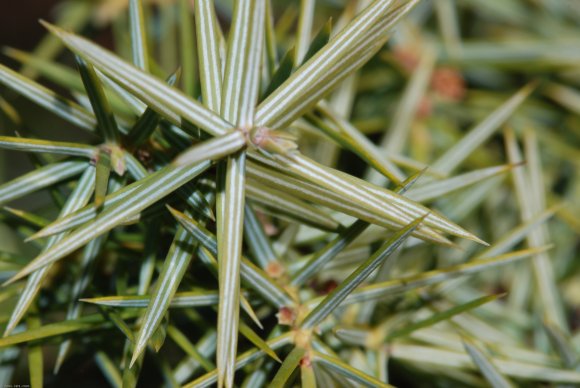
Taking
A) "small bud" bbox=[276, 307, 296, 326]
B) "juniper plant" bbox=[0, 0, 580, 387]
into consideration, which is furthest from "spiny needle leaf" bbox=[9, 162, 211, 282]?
"small bud" bbox=[276, 307, 296, 326]

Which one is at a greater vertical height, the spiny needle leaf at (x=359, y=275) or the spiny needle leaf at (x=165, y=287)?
the spiny needle leaf at (x=359, y=275)

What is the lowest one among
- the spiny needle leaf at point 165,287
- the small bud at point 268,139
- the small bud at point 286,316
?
the spiny needle leaf at point 165,287

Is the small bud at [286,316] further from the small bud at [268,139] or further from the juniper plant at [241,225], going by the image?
the small bud at [268,139]

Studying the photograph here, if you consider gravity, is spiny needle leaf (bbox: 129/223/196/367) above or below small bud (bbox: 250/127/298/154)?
below

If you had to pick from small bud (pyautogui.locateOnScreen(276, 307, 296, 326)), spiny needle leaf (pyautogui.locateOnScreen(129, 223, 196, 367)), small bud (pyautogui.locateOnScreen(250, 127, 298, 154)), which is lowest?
spiny needle leaf (pyautogui.locateOnScreen(129, 223, 196, 367))

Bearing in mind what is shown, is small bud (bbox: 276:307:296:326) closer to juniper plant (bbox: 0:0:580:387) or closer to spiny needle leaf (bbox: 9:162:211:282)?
juniper plant (bbox: 0:0:580:387)

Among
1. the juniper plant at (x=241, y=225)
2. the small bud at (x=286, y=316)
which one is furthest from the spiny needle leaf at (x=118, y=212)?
the small bud at (x=286, y=316)

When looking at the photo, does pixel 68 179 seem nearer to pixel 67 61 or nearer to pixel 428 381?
pixel 428 381

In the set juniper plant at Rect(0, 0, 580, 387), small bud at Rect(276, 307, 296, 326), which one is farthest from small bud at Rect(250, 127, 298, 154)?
small bud at Rect(276, 307, 296, 326)

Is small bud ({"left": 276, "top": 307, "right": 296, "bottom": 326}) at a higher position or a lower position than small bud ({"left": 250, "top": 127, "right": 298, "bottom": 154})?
lower
